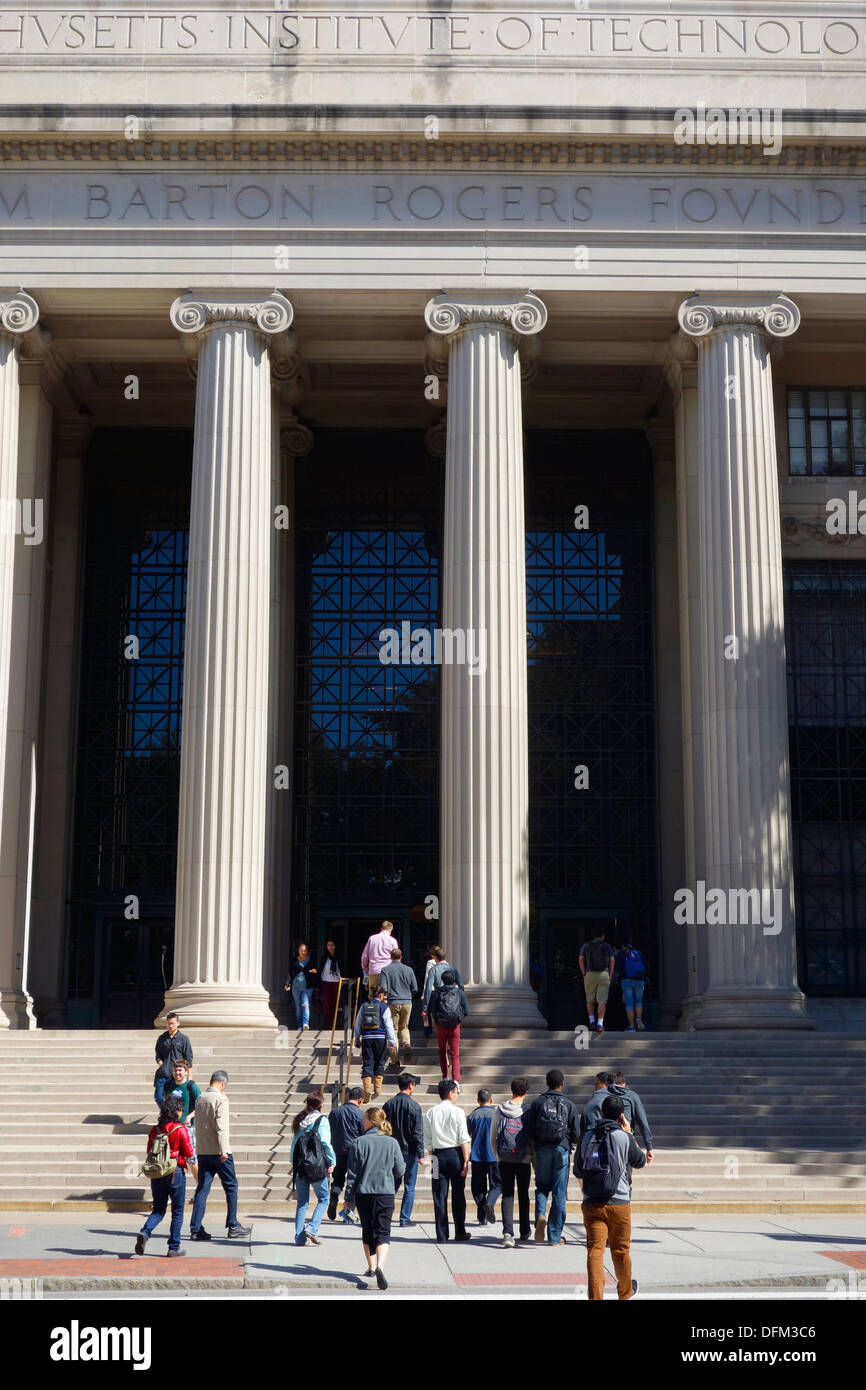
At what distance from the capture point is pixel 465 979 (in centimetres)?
2609

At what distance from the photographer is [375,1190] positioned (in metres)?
13.9

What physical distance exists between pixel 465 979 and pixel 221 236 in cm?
1367

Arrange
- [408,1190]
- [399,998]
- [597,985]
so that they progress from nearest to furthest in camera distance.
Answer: [408,1190]
[399,998]
[597,985]

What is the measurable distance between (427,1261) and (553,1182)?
181 centimetres

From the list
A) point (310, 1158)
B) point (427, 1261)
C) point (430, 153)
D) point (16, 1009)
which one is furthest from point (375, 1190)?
point (430, 153)

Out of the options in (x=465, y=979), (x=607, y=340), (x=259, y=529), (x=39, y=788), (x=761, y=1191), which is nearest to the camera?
(x=761, y=1191)

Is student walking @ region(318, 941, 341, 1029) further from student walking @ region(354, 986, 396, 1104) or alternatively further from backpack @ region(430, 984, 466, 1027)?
backpack @ region(430, 984, 466, 1027)

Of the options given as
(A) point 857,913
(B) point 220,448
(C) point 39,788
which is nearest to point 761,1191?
(A) point 857,913

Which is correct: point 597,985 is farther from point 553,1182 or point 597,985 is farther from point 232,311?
point 232,311

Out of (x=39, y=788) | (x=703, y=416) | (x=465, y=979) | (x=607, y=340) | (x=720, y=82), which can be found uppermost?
(x=720, y=82)

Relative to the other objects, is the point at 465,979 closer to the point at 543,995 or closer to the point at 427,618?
the point at 543,995

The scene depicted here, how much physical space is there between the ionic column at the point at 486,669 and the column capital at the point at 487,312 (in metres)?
0.02

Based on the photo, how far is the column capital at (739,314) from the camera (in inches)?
1120

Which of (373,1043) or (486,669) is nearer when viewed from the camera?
(373,1043)
